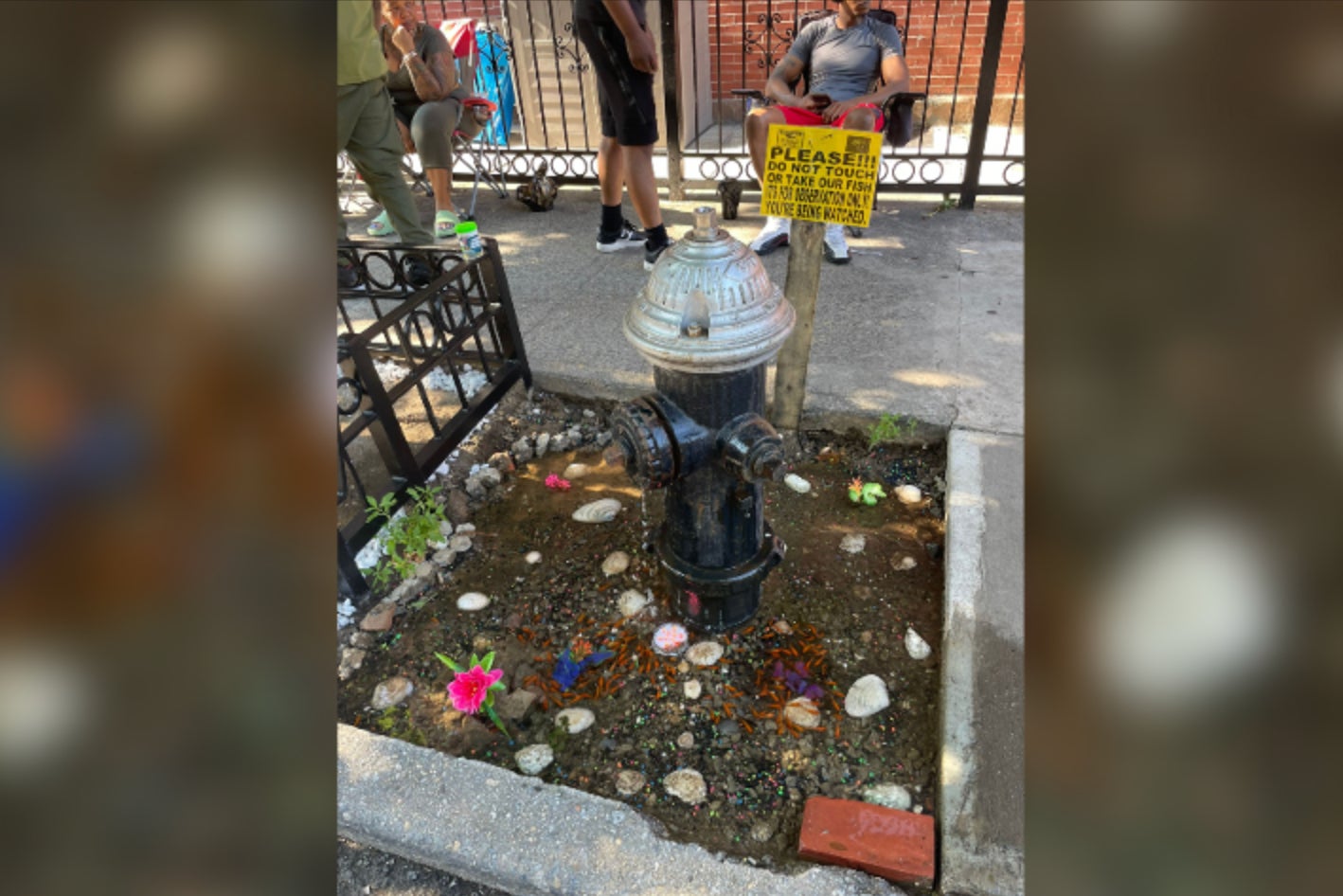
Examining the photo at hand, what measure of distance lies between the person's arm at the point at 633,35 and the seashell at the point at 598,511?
2.54 m

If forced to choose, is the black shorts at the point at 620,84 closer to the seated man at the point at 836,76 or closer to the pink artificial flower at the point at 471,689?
the seated man at the point at 836,76

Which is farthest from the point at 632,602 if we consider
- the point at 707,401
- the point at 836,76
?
the point at 836,76

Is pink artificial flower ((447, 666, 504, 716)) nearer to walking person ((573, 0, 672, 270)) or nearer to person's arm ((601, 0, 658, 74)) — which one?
walking person ((573, 0, 672, 270))

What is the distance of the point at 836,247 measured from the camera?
488 cm

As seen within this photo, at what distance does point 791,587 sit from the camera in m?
2.73

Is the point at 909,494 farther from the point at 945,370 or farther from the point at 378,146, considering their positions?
the point at 378,146

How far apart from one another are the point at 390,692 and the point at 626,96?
11.3 ft

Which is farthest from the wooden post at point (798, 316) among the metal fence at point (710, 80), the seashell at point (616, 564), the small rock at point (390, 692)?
the metal fence at point (710, 80)
